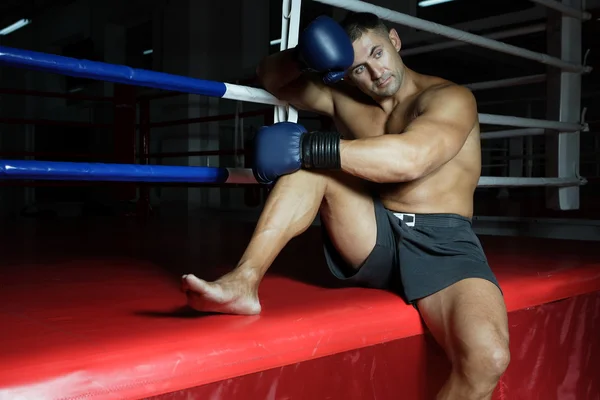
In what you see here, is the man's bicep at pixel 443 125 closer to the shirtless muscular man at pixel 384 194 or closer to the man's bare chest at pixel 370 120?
the shirtless muscular man at pixel 384 194

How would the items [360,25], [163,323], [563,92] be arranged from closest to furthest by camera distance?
1. [163,323]
2. [360,25]
3. [563,92]

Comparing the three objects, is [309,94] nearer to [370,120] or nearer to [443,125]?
[370,120]

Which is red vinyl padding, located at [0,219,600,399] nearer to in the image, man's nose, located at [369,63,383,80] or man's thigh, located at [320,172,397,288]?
man's thigh, located at [320,172,397,288]

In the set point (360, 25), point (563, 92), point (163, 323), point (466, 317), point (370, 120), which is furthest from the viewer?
point (563, 92)

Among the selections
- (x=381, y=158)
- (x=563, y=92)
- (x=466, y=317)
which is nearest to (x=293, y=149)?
(x=381, y=158)

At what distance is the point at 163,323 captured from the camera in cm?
110

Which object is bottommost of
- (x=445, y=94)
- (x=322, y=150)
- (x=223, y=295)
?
(x=223, y=295)

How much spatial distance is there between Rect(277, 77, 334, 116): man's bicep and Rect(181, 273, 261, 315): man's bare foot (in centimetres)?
68

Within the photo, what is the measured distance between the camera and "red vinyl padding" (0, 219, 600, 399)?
88 cm

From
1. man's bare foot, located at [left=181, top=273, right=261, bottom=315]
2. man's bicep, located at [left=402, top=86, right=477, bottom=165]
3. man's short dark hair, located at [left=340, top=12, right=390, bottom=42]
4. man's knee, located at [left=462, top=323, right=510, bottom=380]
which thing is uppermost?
→ man's short dark hair, located at [left=340, top=12, right=390, bottom=42]

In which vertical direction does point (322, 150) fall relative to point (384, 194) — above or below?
above

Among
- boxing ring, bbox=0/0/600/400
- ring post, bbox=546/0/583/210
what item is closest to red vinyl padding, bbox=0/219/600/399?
boxing ring, bbox=0/0/600/400

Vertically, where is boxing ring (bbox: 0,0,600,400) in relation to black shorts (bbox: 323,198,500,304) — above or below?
below

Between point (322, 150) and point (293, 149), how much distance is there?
0.21 feet
